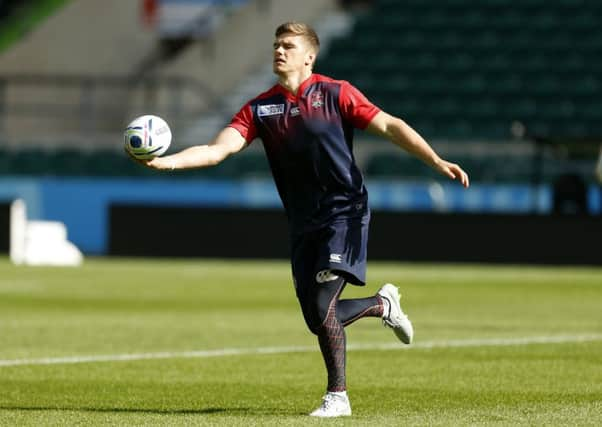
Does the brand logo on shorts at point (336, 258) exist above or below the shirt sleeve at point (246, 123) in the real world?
below

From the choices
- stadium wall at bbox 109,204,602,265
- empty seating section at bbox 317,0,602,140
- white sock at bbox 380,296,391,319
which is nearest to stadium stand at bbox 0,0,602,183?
empty seating section at bbox 317,0,602,140

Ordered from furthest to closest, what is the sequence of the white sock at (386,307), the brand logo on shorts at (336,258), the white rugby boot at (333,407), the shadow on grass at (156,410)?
the white sock at (386,307) → the shadow on grass at (156,410) → the brand logo on shorts at (336,258) → the white rugby boot at (333,407)

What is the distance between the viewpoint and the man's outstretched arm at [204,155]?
7.98 meters

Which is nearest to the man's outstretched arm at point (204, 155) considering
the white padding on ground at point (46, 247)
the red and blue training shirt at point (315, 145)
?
the red and blue training shirt at point (315, 145)

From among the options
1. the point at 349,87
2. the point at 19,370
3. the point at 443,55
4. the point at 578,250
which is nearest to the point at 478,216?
the point at 578,250

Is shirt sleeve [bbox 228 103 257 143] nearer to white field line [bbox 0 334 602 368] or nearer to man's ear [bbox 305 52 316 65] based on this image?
man's ear [bbox 305 52 316 65]

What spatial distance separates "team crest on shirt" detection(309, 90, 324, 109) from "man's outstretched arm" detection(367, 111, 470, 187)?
0.29 metres

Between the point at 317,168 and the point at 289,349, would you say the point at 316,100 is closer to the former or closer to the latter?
the point at 317,168

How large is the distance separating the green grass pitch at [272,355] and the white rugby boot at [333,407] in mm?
85

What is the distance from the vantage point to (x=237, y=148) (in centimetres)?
839

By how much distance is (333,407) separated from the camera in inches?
321

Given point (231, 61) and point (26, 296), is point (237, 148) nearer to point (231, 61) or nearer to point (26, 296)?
point (26, 296)

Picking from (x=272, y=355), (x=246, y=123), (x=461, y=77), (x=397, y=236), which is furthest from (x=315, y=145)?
(x=461, y=77)

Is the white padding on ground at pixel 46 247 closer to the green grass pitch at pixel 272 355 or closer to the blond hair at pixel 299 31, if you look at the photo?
the green grass pitch at pixel 272 355
